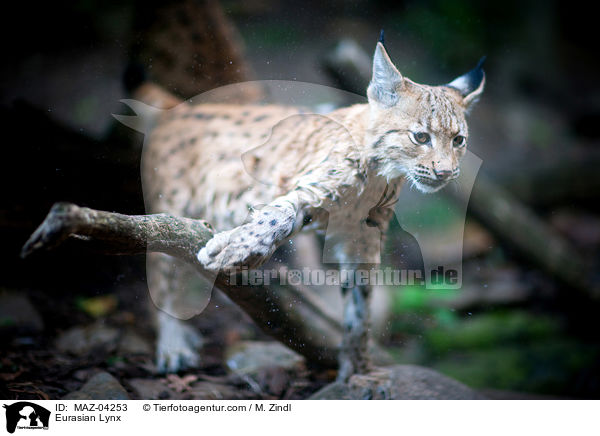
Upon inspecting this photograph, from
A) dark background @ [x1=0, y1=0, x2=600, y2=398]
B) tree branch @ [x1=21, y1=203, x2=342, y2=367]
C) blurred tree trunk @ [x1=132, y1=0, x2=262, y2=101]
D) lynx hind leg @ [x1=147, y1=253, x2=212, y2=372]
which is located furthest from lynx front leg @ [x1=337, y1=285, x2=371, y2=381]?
blurred tree trunk @ [x1=132, y1=0, x2=262, y2=101]

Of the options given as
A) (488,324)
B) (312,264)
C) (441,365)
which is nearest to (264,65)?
(312,264)

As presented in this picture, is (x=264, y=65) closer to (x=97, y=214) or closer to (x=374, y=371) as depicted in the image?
(x=97, y=214)

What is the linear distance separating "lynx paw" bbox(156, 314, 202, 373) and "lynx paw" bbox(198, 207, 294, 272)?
4.43 feet

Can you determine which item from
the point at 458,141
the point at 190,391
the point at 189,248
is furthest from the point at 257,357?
the point at 458,141

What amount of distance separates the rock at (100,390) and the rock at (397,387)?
1038mm

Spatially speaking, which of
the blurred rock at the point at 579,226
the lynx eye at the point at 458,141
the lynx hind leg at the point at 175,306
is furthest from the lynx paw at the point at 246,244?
the blurred rock at the point at 579,226

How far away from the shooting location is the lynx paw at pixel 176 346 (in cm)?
301

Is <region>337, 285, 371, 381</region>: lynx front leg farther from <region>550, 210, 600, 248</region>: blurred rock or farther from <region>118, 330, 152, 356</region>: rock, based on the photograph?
<region>550, 210, 600, 248</region>: blurred rock

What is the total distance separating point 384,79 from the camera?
2.09 m

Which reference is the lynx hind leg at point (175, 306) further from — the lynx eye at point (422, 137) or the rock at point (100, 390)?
the lynx eye at point (422, 137)

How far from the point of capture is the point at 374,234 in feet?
8.15

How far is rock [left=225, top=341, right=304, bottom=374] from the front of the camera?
2943 mm

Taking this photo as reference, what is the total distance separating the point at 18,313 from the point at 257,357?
1.63m
